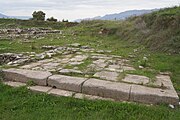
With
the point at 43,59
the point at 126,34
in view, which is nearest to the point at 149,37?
the point at 126,34

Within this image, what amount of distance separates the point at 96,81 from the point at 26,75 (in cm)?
143

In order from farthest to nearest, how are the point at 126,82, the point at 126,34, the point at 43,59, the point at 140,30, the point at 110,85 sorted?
the point at 126,34, the point at 140,30, the point at 43,59, the point at 126,82, the point at 110,85

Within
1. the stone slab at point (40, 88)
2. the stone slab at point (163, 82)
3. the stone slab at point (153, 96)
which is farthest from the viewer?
the stone slab at point (163, 82)

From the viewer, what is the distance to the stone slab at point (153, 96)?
3840 millimetres

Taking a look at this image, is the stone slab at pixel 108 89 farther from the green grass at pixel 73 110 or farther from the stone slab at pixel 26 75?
the stone slab at pixel 26 75

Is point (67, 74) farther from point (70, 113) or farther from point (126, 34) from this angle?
Answer: point (126, 34)

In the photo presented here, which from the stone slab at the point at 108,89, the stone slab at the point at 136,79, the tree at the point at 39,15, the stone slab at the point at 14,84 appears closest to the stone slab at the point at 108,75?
the stone slab at the point at 136,79

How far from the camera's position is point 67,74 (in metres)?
4.91

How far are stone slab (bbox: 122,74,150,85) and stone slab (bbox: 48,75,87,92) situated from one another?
2.90 ft

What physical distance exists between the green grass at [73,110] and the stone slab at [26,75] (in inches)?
21.8

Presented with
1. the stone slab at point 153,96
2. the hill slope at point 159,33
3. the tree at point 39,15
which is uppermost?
the tree at point 39,15

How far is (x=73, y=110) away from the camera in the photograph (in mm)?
3605

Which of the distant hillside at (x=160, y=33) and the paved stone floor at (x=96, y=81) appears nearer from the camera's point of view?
the paved stone floor at (x=96, y=81)

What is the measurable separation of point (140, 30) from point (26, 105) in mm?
8410
